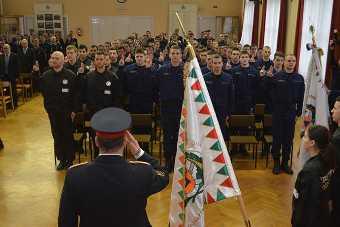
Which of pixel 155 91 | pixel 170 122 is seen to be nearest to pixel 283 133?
pixel 170 122

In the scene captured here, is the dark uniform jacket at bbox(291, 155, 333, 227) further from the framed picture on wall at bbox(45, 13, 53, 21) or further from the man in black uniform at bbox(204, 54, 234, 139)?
the framed picture on wall at bbox(45, 13, 53, 21)

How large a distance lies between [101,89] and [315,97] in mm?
3088

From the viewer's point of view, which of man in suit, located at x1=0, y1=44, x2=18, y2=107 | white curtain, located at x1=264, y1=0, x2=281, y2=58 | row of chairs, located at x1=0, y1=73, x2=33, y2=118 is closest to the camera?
row of chairs, located at x1=0, y1=73, x2=33, y2=118

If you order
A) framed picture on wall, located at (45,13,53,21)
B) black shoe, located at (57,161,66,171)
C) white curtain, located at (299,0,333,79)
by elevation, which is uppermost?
framed picture on wall, located at (45,13,53,21)

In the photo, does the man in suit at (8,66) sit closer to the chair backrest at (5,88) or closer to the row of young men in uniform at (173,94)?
the chair backrest at (5,88)

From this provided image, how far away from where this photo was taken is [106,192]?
7.06ft

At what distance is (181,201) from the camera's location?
372cm

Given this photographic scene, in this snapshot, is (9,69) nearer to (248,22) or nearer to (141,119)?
(141,119)

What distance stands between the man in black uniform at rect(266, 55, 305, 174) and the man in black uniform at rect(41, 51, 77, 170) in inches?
119

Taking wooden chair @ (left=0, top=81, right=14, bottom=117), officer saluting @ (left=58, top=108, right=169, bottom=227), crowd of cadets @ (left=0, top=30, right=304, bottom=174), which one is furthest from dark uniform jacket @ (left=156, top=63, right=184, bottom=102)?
wooden chair @ (left=0, top=81, right=14, bottom=117)

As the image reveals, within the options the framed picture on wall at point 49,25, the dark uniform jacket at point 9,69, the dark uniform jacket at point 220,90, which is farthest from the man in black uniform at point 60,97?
the framed picture on wall at point 49,25

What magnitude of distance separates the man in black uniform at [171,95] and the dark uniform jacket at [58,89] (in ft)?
4.48

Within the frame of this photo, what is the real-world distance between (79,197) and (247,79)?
5.17 m

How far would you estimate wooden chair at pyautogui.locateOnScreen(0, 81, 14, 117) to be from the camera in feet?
31.2
